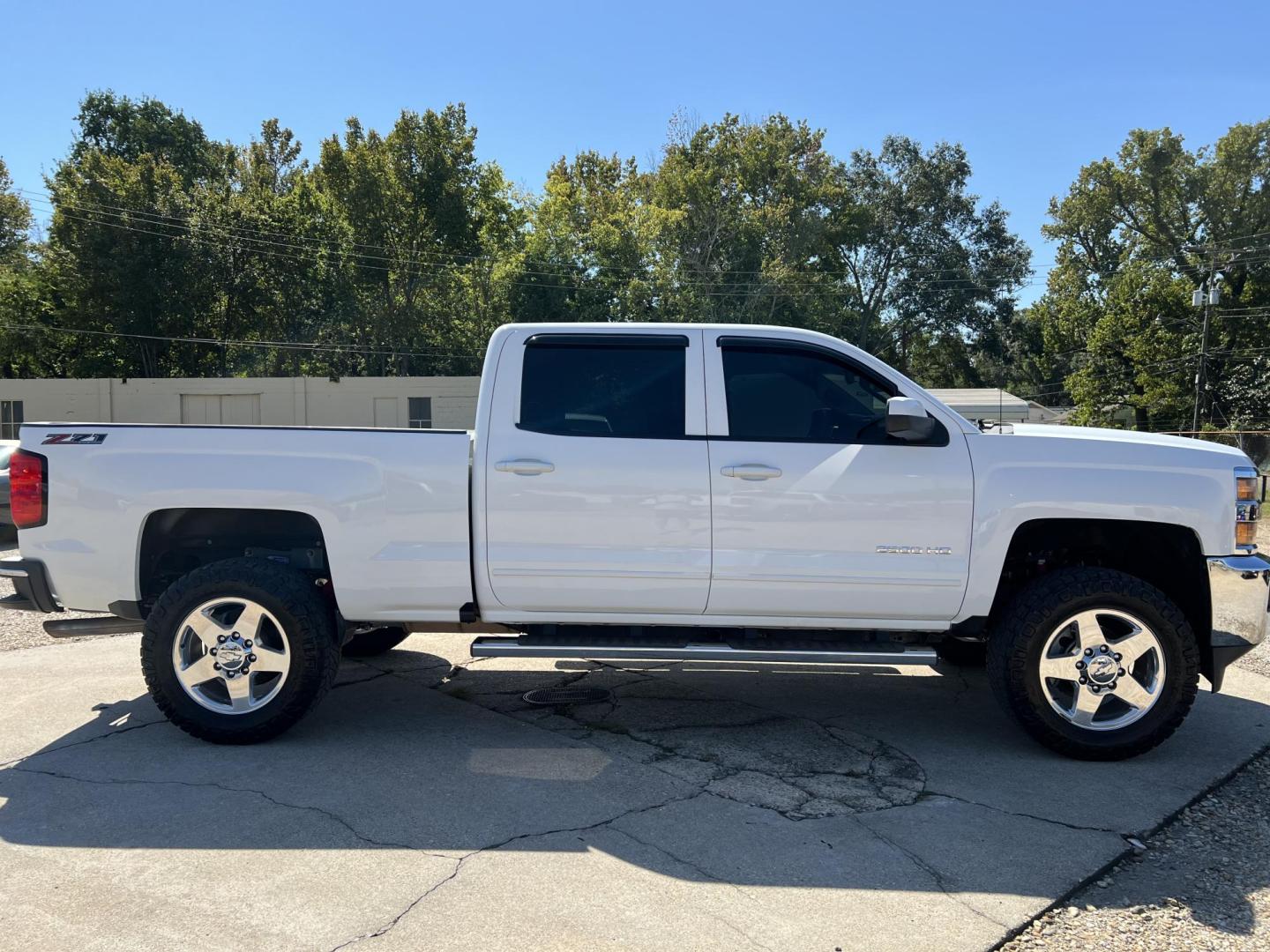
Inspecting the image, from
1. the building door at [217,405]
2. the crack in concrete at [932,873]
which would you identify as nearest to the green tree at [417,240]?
the building door at [217,405]

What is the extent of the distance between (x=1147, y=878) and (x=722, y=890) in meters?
1.58

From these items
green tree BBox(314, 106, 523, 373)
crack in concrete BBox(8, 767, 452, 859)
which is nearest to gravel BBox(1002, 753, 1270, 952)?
crack in concrete BBox(8, 767, 452, 859)

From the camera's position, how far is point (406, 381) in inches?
1526

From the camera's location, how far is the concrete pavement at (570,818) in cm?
327

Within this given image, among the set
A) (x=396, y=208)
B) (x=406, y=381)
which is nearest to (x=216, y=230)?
(x=396, y=208)

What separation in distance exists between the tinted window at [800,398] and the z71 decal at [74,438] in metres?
3.16

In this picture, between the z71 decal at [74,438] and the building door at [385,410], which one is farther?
the building door at [385,410]

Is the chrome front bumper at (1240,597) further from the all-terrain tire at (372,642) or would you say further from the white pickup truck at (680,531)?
the all-terrain tire at (372,642)

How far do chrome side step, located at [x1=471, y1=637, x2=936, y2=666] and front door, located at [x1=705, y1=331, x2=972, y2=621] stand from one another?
0.19 metres

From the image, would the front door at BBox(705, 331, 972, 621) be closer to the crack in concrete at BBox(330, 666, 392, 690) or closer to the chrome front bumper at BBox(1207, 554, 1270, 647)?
the chrome front bumper at BBox(1207, 554, 1270, 647)

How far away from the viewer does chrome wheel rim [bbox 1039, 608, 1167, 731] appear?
4.70 m

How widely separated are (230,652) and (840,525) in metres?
3.08

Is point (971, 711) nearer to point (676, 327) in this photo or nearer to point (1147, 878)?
point (1147, 878)

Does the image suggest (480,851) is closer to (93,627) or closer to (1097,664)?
(93,627)
